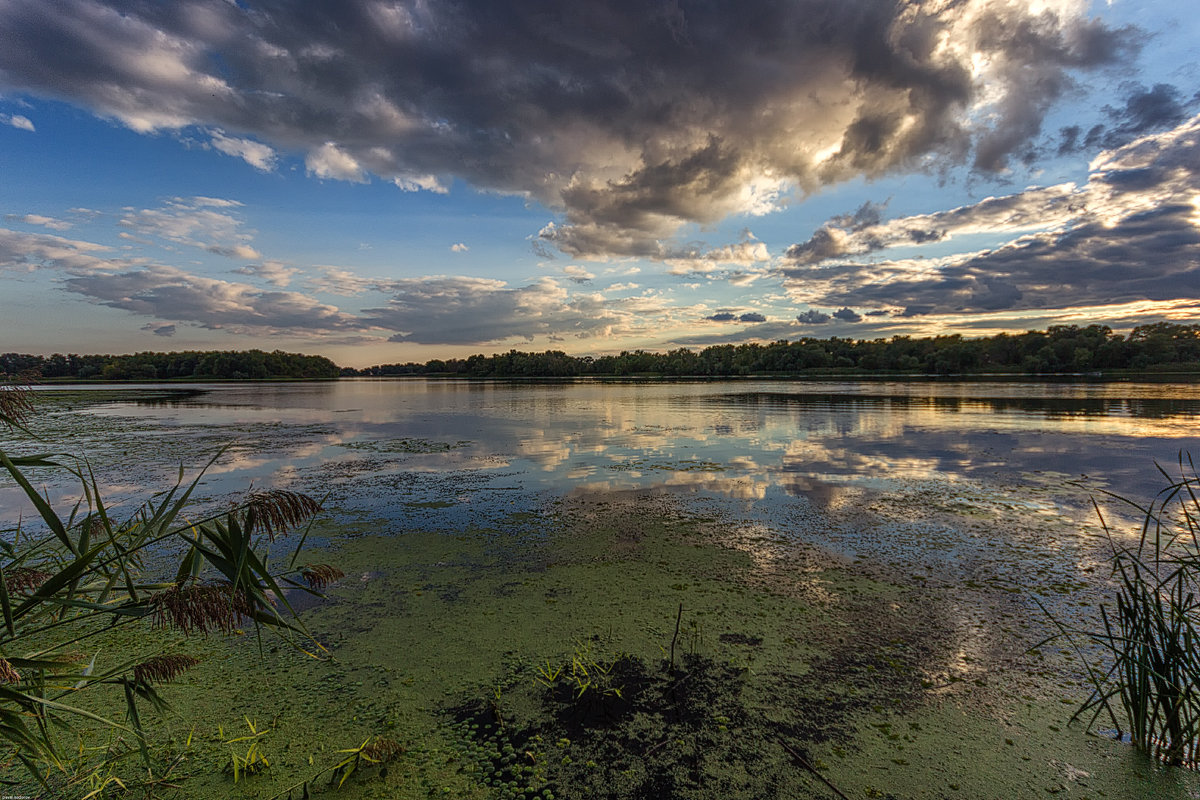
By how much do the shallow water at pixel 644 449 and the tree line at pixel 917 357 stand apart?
6034 centimetres

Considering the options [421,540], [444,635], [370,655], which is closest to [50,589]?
[370,655]

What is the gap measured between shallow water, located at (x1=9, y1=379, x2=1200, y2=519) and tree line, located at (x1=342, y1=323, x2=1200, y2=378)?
60.3 m

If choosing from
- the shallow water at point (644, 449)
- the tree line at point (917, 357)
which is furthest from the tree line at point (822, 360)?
the shallow water at point (644, 449)

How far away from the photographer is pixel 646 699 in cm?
392

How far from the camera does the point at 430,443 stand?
16859 mm

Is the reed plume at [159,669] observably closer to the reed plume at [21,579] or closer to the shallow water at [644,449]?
the reed plume at [21,579]

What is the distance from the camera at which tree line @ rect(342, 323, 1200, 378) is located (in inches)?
2726

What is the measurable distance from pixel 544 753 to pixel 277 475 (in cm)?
1071

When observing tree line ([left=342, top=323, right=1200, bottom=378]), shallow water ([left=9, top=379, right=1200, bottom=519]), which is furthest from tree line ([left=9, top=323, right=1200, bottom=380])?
shallow water ([left=9, top=379, right=1200, bottom=519])

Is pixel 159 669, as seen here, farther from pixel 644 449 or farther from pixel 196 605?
pixel 644 449

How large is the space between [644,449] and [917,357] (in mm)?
94740

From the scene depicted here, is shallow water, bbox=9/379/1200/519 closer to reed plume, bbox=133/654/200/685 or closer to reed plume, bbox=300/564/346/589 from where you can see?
reed plume, bbox=133/654/200/685

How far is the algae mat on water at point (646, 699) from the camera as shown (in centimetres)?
317

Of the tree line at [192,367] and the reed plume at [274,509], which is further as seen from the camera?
the tree line at [192,367]
